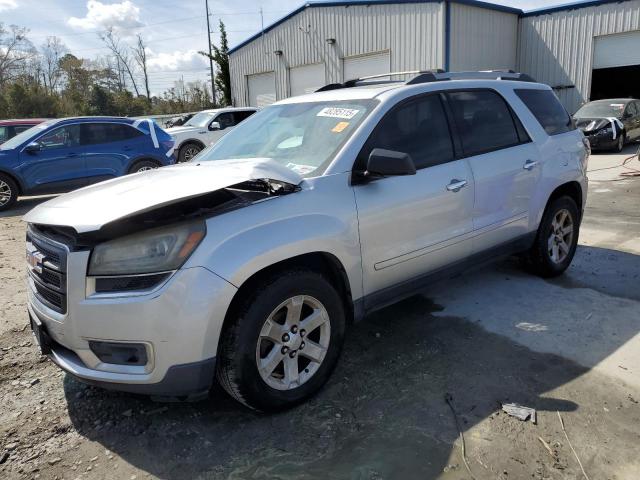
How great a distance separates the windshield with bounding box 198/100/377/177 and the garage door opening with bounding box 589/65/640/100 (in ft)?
75.3

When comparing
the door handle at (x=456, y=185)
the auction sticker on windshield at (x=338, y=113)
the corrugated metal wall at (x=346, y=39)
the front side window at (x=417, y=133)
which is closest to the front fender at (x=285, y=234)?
the front side window at (x=417, y=133)

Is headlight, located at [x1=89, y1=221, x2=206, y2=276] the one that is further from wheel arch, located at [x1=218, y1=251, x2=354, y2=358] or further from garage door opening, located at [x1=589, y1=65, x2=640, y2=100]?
garage door opening, located at [x1=589, y1=65, x2=640, y2=100]

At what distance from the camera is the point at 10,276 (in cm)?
571

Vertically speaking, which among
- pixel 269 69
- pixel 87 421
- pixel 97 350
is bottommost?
pixel 87 421

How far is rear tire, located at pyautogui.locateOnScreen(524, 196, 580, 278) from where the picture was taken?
473 centimetres

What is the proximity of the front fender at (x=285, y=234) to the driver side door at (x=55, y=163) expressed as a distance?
866cm

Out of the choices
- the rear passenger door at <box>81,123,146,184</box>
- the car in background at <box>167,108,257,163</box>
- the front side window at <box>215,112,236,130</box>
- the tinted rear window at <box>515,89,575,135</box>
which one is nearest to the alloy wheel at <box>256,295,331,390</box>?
the tinted rear window at <box>515,89,575,135</box>

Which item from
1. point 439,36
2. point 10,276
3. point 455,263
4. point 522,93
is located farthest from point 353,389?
point 439,36

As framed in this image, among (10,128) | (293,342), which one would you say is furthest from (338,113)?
(10,128)

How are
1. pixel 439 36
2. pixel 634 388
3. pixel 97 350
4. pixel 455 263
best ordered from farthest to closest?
pixel 439 36
pixel 455 263
pixel 634 388
pixel 97 350

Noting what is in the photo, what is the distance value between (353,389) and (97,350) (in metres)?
1.47

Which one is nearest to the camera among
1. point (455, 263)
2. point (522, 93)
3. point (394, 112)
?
point (394, 112)

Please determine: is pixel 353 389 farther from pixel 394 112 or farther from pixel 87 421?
pixel 394 112

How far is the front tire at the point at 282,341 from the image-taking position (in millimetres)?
2623
